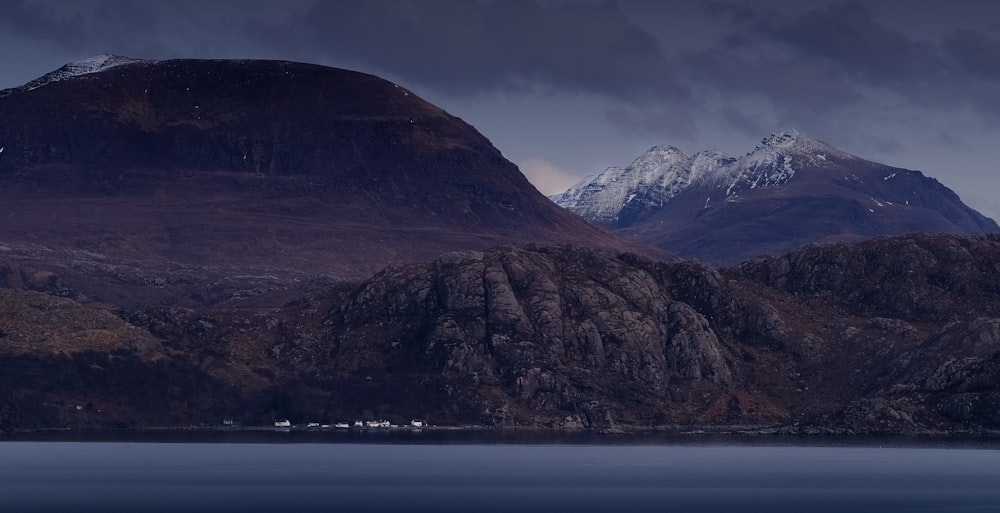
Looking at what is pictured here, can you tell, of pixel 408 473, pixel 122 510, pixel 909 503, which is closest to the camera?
pixel 122 510

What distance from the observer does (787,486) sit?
495 ft

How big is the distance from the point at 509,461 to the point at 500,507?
2370 inches

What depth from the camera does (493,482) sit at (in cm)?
15412

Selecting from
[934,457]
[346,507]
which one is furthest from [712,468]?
[346,507]

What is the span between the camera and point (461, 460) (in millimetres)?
189375

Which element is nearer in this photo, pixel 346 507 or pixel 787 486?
pixel 346 507

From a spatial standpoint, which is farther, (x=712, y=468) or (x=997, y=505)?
(x=712, y=468)

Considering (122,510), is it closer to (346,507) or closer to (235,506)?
(235,506)

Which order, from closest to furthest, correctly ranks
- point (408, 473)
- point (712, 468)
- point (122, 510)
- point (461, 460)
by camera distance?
point (122, 510) < point (408, 473) < point (712, 468) < point (461, 460)

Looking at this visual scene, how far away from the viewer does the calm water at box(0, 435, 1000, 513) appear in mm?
129375

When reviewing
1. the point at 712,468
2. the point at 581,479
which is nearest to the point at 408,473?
the point at 581,479

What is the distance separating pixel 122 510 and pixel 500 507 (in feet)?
97.8

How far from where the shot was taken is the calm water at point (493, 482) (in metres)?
129

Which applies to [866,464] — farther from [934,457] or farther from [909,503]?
[909,503]
